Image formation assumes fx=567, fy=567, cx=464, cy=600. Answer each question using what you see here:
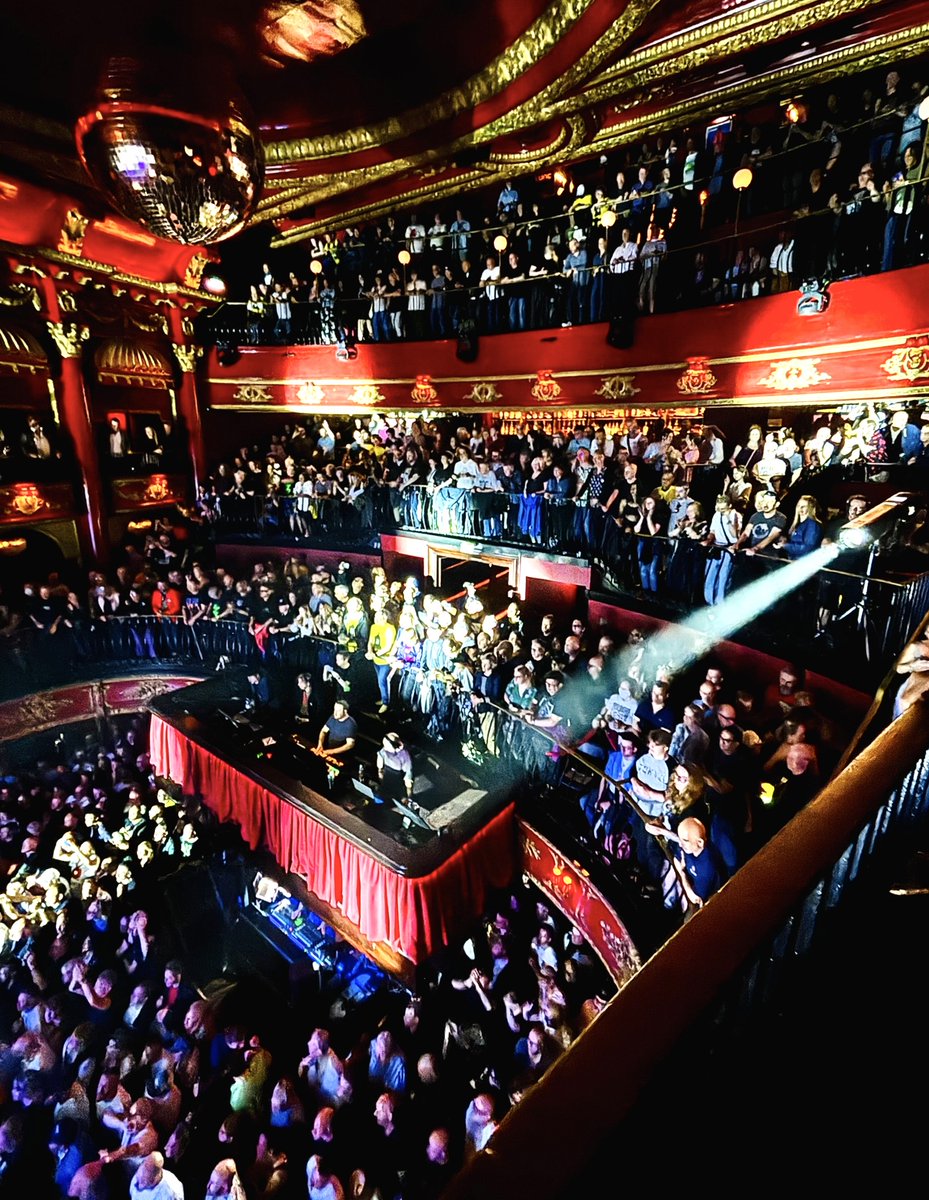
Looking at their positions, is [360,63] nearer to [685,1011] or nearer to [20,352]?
[685,1011]

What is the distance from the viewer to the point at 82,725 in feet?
39.5

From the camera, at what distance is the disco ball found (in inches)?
83.1

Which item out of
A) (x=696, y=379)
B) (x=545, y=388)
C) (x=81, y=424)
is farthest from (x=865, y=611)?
(x=81, y=424)

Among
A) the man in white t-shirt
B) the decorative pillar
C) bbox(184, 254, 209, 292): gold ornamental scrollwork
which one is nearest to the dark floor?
the man in white t-shirt

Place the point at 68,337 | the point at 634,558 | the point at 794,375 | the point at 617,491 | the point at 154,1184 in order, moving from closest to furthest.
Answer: the point at 154,1184, the point at 794,375, the point at 634,558, the point at 617,491, the point at 68,337

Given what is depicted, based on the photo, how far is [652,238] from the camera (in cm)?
Result: 927

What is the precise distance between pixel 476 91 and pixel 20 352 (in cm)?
1371

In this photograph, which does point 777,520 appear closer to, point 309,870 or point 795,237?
point 795,237

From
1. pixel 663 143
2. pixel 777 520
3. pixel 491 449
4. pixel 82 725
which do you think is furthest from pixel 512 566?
pixel 82 725

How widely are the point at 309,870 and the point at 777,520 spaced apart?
762cm

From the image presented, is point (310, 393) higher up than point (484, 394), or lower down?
higher up

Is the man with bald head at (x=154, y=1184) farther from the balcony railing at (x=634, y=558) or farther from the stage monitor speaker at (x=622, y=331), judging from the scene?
the stage monitor speaker at (x=622, y=331)

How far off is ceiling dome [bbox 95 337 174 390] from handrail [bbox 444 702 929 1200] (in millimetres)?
16329

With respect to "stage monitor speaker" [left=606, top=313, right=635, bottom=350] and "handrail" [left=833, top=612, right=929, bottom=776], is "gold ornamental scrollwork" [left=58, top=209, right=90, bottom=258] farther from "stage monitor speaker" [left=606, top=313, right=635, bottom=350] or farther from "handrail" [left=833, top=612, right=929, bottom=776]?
"handrail" [left=833, top=612, right=929, bottom=776]
